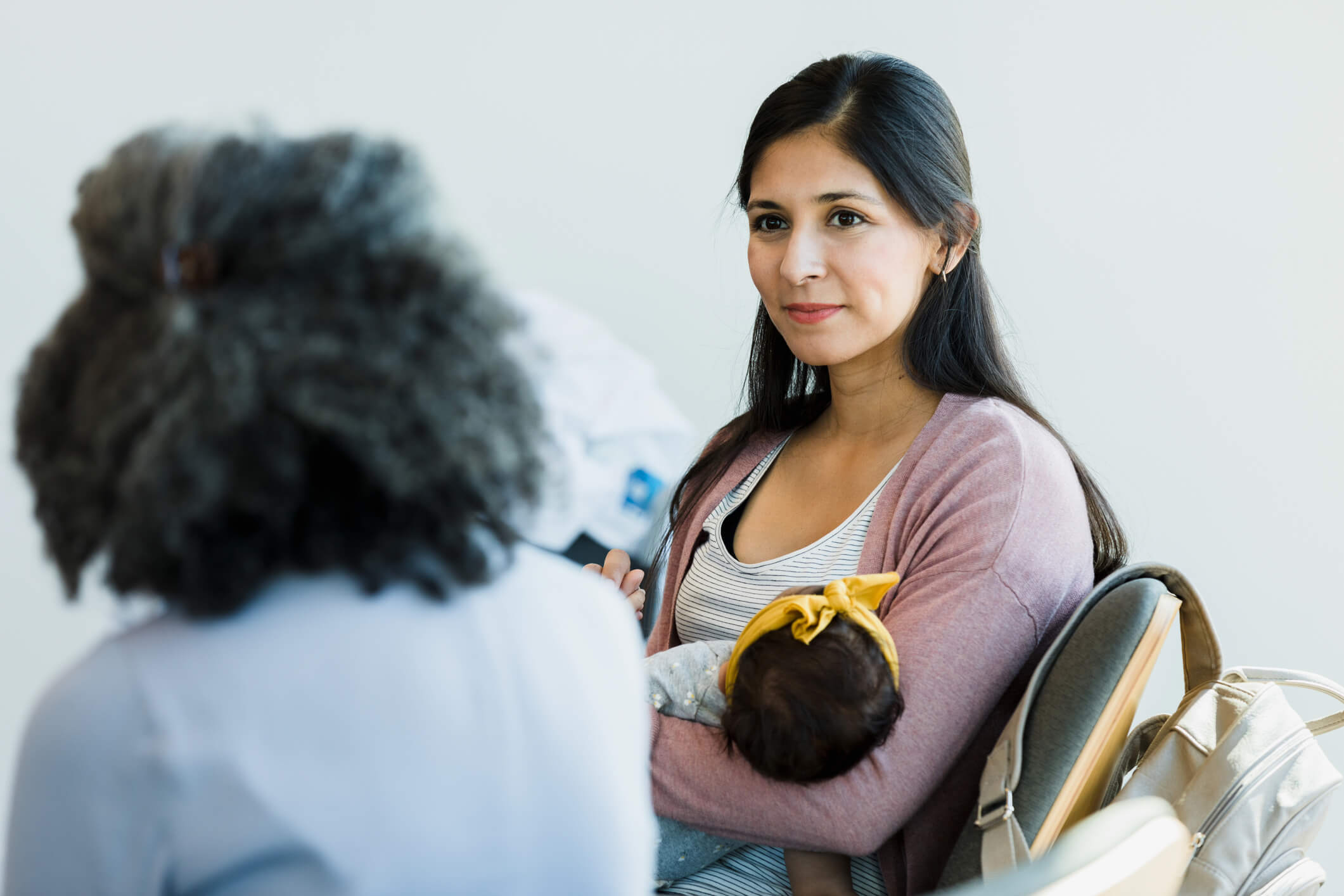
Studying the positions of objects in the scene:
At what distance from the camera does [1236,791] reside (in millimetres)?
1122

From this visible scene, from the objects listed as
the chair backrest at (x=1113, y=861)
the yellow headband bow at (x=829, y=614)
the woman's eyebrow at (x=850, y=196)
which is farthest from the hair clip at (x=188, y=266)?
the woman's eyebrow at (x=850, y=196)

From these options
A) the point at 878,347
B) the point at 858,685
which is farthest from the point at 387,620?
the point at 878,347

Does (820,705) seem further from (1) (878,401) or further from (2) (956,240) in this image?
(2) (956,240)

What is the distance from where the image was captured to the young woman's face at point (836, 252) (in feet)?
4.70

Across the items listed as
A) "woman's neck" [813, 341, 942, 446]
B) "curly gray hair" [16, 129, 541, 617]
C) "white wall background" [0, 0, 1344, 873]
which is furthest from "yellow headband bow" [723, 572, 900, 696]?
"white wall background" [0, 0, 1344, 873]

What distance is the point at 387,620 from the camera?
0.58 meters

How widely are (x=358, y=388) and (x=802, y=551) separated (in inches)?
36.2

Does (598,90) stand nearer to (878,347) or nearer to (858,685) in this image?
(878,347)

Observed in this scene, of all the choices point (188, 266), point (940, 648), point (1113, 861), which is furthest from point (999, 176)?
point (188, 266)

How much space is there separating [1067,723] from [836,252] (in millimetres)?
683

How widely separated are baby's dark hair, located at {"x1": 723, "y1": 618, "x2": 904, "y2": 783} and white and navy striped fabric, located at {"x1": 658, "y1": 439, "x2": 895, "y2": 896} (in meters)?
0.20

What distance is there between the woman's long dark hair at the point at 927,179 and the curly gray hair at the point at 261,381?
937 millimetres

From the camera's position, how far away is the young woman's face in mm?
1434

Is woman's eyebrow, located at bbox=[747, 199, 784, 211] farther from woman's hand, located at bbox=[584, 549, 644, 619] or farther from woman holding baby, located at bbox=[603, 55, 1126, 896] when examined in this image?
woman's hand, located at bbox=[584, 549, 644, 619]
